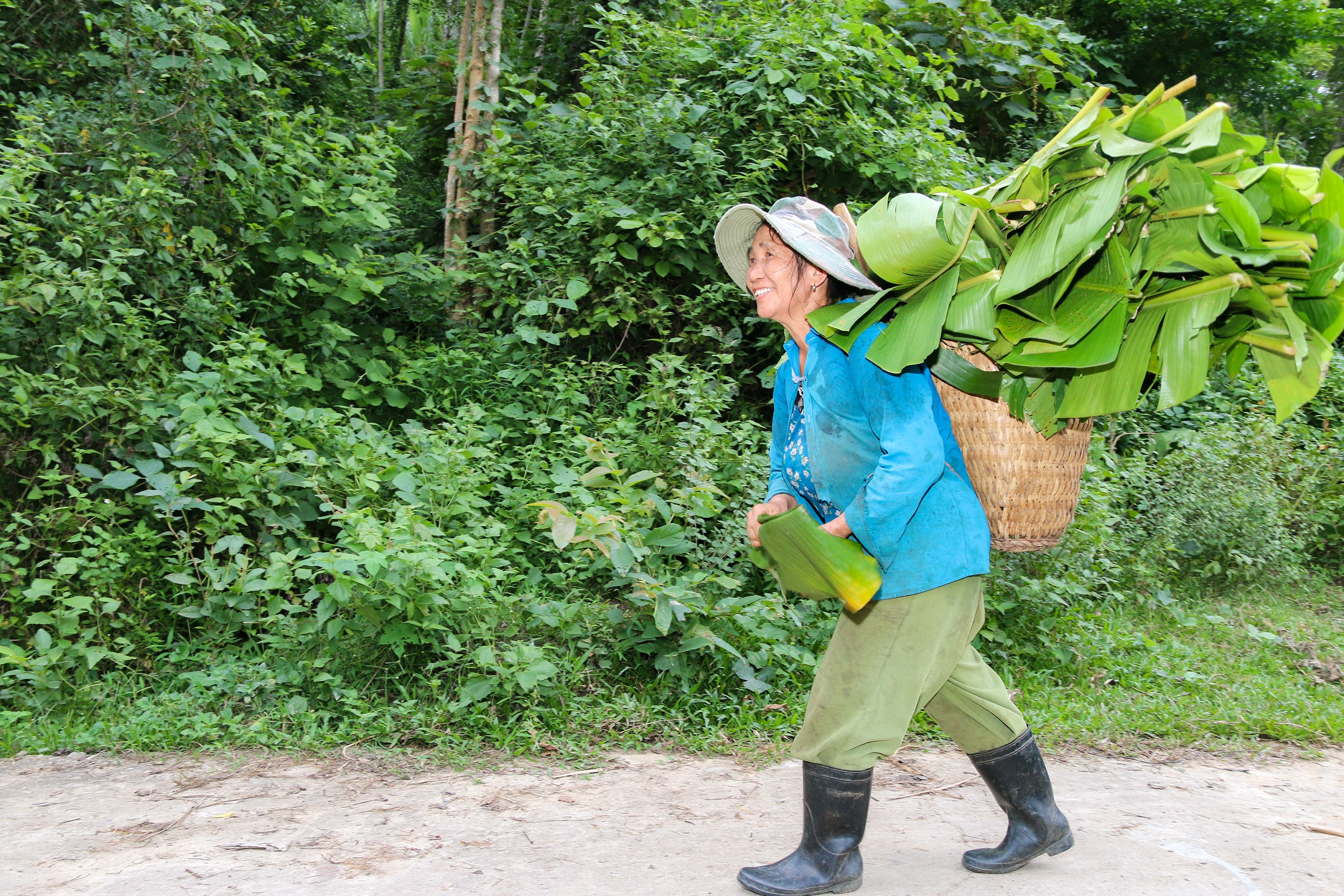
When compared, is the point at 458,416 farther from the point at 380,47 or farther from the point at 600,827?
the point at 380,47

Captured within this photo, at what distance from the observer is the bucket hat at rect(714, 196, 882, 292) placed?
2338 millimetres

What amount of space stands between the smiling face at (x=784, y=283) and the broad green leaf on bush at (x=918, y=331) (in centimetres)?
26

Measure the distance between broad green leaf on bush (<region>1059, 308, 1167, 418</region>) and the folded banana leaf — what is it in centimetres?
60

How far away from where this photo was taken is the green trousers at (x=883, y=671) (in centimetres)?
235

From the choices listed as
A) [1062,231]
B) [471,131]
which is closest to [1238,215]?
[1062,231]

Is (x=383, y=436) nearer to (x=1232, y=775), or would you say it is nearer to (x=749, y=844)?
(x=749, y=844)

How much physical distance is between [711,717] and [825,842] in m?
1.31

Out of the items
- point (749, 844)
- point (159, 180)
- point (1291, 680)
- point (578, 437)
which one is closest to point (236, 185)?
point (159, 180)

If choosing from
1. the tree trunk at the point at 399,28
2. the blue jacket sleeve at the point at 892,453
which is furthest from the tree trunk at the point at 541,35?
the blue jacket sleeve at the point at 892,453

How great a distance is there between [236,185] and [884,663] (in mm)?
4518

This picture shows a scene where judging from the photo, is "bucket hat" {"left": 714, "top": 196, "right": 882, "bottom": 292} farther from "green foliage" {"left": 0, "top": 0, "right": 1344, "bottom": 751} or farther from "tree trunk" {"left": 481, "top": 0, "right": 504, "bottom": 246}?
"tree trunk" {"left": 481, "top": 0, "right": 504, "bottom": 246}

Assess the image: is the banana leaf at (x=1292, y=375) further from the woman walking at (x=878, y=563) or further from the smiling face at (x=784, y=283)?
the smiling face at (x=784, y=283)

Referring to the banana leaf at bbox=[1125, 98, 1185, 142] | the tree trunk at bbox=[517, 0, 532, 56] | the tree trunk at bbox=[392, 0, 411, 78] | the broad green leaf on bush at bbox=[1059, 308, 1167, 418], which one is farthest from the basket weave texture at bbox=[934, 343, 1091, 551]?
the tree trunk at bbox=[392, 0, 411, 78]

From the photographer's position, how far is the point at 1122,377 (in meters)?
2.19
